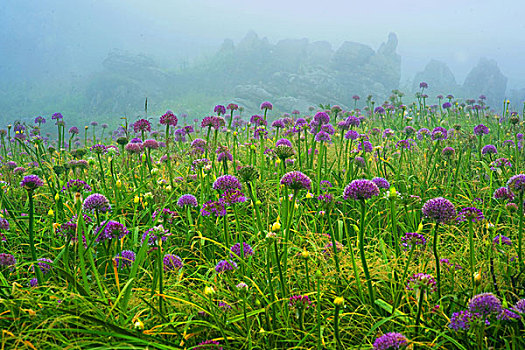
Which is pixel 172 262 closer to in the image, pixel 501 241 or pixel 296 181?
pixel 296 181

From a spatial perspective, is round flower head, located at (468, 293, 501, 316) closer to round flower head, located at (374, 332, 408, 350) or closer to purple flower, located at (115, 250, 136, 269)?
round flower head, located at (374, 332, 408, 350)

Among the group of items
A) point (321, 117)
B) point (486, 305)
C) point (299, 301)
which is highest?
point (321, 117)

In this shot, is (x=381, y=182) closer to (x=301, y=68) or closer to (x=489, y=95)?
(x=301, y=68)

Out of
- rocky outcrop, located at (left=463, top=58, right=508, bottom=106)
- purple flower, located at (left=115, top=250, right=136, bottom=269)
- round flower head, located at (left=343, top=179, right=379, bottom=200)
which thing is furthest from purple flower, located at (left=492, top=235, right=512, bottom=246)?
rocky outcrop, located at (left=463, top=58, right=508, bottom=106)

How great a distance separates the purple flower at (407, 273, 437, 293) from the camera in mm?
1309

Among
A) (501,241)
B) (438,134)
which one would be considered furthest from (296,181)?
(438,134)

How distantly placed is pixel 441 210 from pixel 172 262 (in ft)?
5.25

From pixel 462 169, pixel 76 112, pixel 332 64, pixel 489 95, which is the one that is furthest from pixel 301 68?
pixel 462 169

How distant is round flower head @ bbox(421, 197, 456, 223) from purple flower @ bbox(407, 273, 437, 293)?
0.27 metres

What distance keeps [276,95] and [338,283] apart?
88.1 meters

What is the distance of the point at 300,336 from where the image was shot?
1.59 meters

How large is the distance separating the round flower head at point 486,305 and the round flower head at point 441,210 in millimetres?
363

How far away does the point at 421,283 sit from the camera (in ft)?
4.20

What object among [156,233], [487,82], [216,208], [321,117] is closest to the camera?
[156,233]
